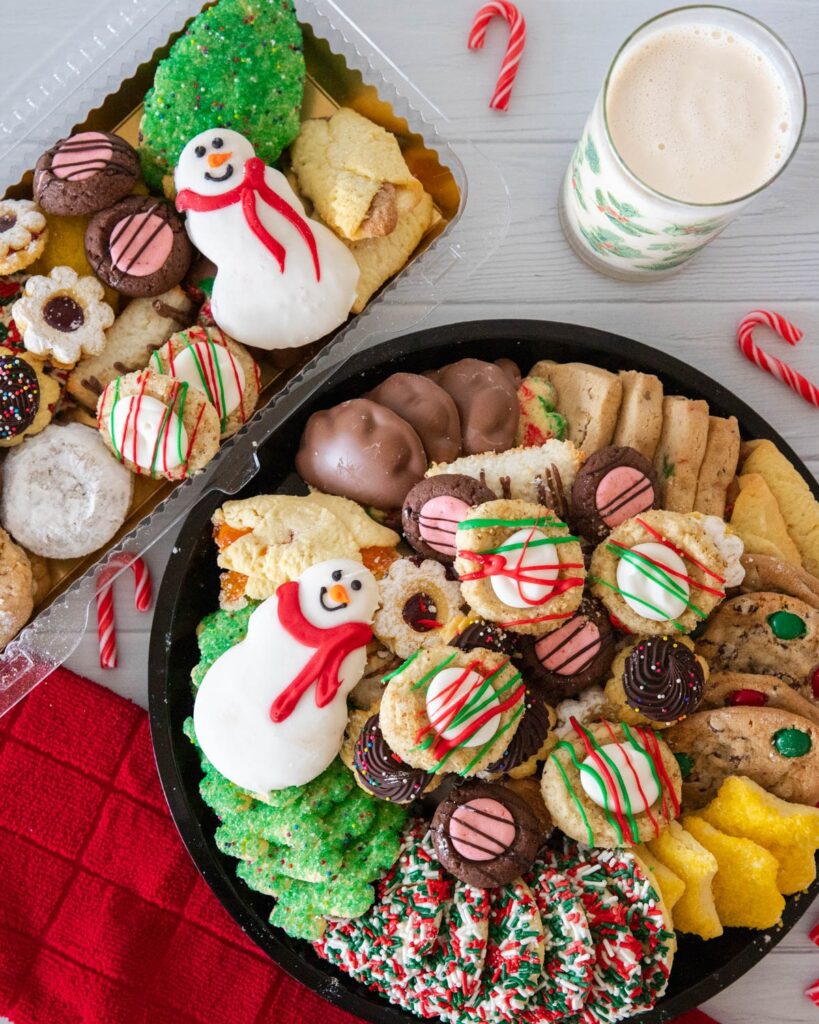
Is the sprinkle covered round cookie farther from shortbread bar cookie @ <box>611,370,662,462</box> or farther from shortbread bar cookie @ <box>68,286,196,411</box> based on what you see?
shortbread bar cookie @ <box>68,286,196,411</box>

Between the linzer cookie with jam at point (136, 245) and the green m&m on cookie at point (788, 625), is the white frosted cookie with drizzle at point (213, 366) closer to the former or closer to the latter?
the linzer cookie with jam at point (136, 245)

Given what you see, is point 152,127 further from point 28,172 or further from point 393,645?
point 393,645

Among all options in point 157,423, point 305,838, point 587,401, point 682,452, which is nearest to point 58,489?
point 157,423

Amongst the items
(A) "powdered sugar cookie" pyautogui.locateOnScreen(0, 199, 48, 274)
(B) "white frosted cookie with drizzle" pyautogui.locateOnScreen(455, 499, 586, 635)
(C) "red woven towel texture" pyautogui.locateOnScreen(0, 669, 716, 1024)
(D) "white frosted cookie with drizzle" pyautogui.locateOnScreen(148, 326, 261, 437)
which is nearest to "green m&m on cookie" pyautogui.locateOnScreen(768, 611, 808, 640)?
(B) "white frosted cookie with drizzle" pyautogui.locateOnScreen(455, 499, 586, 635)

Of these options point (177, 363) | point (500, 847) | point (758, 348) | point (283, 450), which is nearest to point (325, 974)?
point (500, 847)

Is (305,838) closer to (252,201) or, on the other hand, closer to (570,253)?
(252,201)
